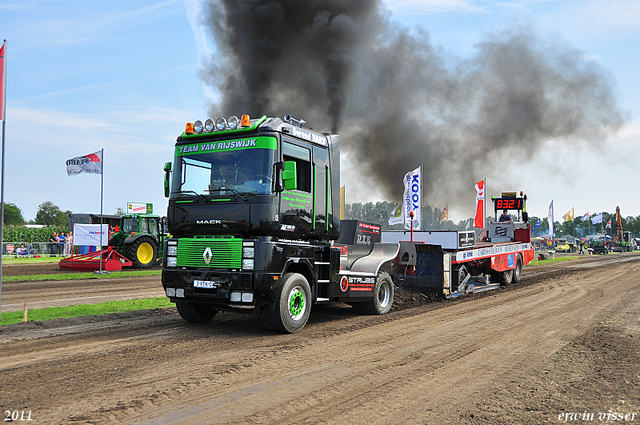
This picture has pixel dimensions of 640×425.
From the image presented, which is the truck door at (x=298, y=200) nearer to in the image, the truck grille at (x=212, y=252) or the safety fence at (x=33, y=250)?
the truck grille at (x=212, y=252)

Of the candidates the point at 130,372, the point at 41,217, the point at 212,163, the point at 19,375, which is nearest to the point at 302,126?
the point at 212,163

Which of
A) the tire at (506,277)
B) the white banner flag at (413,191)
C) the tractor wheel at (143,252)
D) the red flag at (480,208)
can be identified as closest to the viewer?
the tire at (506,277)

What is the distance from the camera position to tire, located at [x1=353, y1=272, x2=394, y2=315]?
344 inches

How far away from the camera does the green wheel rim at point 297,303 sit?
6879 mm

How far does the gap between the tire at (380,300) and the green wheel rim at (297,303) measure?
1992 mm

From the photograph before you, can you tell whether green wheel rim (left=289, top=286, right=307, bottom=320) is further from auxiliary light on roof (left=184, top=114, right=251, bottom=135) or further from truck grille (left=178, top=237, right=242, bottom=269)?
auxiliary light on roof (left=184, top=114, right=251, bottom=135)

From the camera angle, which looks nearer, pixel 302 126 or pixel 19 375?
pixel 19 375

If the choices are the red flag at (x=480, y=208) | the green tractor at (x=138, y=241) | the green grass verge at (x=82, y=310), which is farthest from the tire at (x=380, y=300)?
the green tractor at (x=138, y=241)

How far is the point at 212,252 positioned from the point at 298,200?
1.43 metres

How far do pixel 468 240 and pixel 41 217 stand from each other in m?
108

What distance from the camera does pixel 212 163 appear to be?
6.98 meters

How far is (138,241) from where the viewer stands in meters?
20.0

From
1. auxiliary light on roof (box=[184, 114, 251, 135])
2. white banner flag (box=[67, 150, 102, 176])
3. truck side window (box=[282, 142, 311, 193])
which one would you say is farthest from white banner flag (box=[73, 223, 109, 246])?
truck side window (box=[282, 142, 311, 193])

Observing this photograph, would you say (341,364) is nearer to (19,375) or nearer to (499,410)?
(499,410)
